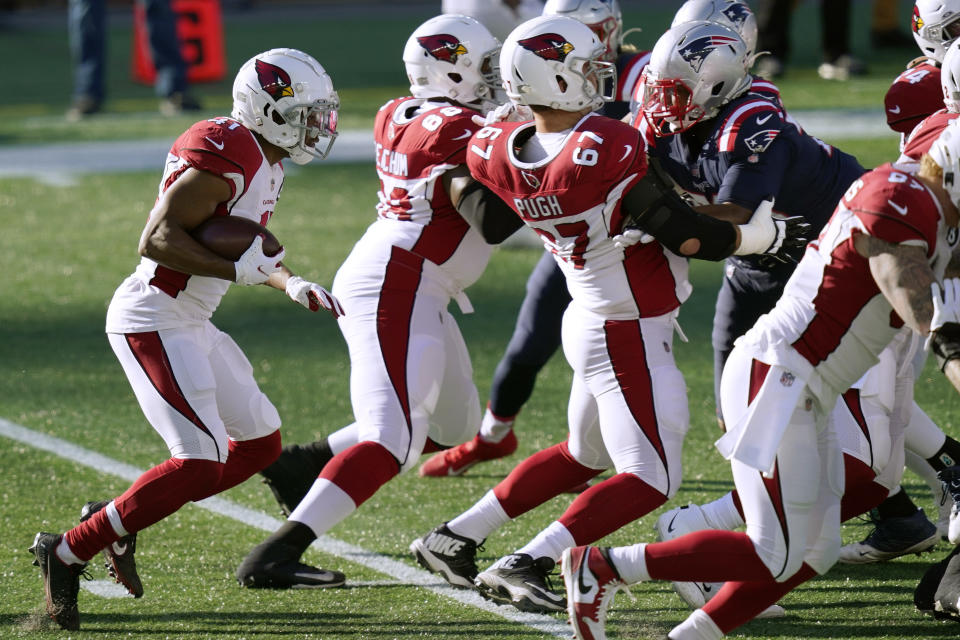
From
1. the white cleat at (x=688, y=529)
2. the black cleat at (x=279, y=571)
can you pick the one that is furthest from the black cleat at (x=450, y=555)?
the white cleat at (x=688, y=529)

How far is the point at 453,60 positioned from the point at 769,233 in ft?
4.07

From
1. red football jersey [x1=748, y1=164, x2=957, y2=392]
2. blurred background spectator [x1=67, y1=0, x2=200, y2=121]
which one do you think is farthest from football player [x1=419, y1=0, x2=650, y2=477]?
blurred background spectator [x1=67, y1=0, x2=200, y2=121]

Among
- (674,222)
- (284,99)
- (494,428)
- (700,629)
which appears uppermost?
(284,99)

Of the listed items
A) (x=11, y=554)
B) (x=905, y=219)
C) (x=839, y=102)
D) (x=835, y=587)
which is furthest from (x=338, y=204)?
(x=905, y=219)

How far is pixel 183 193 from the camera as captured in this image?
3.77 m

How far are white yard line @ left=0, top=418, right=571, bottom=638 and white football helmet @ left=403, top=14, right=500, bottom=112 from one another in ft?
4.88

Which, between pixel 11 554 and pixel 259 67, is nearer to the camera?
pixel 259 67

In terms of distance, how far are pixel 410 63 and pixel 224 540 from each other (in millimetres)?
1658

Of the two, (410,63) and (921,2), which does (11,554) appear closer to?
(410,63)

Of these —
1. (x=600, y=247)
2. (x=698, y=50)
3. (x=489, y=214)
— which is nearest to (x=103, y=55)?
(x=489, y=214)

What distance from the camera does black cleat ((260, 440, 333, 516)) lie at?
4641 millimetres

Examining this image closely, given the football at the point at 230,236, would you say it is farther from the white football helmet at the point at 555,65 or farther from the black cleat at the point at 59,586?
the black cleat at the point at 59,586

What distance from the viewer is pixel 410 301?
433cm

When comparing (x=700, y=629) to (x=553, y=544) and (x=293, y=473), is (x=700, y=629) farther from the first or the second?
(x=293, y=473)
